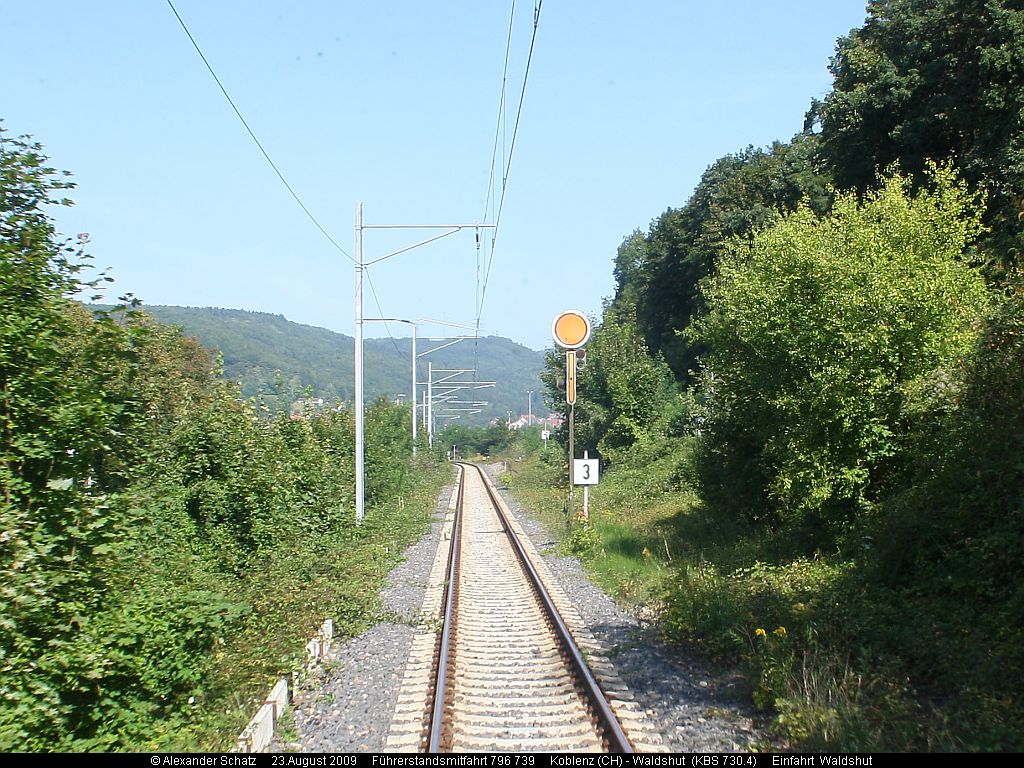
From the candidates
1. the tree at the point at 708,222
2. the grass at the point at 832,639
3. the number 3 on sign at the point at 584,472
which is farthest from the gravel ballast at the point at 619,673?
the tree at the point at 708,222

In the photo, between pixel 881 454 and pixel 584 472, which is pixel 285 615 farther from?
pixel 584 472

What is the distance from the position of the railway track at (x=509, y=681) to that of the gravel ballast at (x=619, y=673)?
18cm

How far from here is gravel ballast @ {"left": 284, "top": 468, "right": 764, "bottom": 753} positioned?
7.45m

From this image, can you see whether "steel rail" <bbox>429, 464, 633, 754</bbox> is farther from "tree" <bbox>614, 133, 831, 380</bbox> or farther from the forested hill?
the forested hill

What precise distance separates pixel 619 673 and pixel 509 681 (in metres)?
1.14

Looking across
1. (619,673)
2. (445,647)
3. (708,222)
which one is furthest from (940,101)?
(708,222)

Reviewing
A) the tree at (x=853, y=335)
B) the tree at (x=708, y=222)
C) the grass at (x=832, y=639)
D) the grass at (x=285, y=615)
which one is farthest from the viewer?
the tree at (x=708, y=222)

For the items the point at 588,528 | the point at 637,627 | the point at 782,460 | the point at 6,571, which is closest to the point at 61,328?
the point at 6,571

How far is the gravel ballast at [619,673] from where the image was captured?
24.5 ft

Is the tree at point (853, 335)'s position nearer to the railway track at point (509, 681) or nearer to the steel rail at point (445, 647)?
the railway track at point (509, 681)

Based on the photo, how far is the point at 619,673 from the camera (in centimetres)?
947

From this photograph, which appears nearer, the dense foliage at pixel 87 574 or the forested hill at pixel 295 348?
the dense foliage at pixel 87 574
